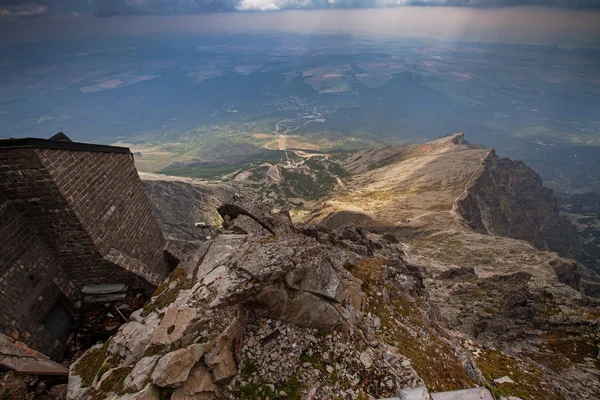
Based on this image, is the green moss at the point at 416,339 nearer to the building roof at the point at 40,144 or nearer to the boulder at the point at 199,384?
the boulder at the point at 199,384

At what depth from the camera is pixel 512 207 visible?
141000 mm

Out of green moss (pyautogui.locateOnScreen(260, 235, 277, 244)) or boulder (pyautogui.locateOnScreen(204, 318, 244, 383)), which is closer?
boulder (pyautogui.locateOnScreen(204, 318, 244, 383))

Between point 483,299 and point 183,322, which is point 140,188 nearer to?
point 183,322

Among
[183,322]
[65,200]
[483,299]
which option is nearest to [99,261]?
[65,200]

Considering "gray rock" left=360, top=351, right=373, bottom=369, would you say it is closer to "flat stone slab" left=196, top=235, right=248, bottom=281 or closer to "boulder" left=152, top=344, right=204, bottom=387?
"boulder" left=152, top=344, right=204, bottom=387

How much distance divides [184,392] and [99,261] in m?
10.1

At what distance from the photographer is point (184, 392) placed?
8.64 metres

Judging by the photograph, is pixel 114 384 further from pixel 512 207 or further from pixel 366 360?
pixel 512 207

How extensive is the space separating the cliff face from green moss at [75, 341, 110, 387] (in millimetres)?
99210

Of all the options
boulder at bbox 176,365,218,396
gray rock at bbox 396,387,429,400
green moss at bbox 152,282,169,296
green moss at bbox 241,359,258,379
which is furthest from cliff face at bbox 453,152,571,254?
boulder at bbox 176,365,218,396

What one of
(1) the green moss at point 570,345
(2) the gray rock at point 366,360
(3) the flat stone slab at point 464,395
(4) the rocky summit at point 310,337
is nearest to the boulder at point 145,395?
(4) the rocky summit at point 310,337

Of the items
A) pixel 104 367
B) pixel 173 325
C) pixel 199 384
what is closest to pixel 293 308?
pixel 199 384

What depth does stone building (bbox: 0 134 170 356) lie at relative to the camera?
40.0 feet

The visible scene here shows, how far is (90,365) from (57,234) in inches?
272
